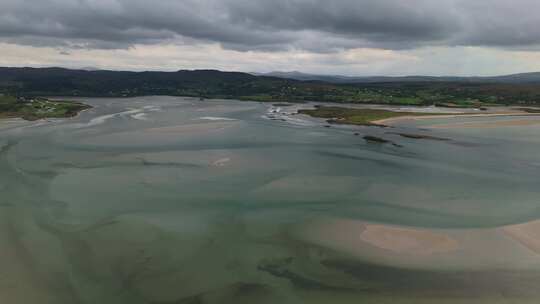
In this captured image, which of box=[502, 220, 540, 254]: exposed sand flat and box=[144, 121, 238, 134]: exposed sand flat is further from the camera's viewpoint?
box=[144, 121, 238, 134]: exposed sand flat

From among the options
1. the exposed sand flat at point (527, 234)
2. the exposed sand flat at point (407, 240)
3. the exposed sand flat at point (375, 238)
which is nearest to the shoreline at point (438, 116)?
the exposed sand flat at point (527, 234)

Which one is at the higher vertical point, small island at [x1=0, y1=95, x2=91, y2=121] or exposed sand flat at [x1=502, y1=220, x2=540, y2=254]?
small island at [x1=0, y1=95, x2=91, y2=121]

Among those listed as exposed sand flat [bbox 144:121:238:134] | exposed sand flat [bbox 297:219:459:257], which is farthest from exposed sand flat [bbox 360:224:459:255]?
exposed sand flat [bbox 144:121:238:134]

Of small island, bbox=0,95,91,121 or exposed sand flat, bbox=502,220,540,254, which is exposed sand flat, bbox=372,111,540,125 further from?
small island, bbox=0,95,91,121

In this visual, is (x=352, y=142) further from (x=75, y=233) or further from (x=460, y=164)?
(x=75, y=233)

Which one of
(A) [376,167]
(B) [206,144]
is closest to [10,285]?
(A) [376,167]

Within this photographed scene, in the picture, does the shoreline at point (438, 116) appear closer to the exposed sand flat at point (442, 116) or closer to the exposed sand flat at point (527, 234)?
the exposed sand flat at point (442, 116)
